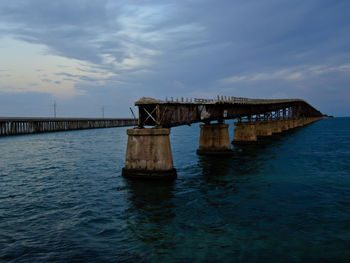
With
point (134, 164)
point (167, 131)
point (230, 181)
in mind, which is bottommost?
point (230, 181)

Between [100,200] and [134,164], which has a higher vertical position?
[134,164]

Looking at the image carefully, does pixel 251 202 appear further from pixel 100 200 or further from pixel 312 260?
pixel 100 200

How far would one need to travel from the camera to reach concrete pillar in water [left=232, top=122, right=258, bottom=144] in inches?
2464

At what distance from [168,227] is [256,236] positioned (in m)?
4.56

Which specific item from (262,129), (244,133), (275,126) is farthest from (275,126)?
(244,133)

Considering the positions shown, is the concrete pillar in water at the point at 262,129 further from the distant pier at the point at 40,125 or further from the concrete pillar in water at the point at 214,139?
the concrete pillar in water at the point at 214,139

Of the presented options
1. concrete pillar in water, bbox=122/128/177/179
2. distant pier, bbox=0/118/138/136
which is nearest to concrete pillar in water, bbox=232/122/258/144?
distant pier, bbox=0/118/138/136

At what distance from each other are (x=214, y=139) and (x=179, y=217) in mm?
29146

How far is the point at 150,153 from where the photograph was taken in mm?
25281

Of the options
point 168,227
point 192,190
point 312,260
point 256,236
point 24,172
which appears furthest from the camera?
point 24,172

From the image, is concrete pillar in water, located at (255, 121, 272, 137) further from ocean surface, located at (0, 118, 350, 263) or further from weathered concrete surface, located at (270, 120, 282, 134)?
ocean surface, located at (0, 118, 350, 263)

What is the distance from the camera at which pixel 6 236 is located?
555 inches

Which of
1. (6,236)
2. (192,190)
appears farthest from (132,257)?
(192,190)

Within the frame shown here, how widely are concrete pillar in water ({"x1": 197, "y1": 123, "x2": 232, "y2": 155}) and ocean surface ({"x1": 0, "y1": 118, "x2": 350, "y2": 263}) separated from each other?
13580mm
